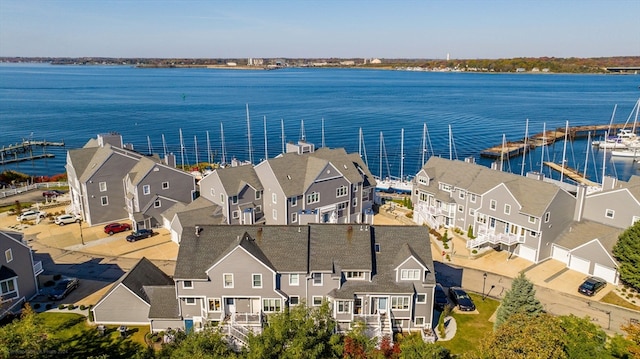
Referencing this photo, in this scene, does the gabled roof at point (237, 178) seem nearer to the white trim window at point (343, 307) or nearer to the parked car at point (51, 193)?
the white trim window at point (343, 307)

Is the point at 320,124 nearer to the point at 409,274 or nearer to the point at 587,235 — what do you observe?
the point at 587,235

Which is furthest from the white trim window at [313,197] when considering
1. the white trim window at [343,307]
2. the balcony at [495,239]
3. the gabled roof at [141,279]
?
the white trim window at [343,307]

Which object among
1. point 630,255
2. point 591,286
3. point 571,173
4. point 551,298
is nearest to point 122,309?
point 551,298

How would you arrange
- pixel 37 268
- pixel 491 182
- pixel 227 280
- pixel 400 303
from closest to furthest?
pixel 227 280, pixel 400 303, pixel 37 268, pixel 491 182

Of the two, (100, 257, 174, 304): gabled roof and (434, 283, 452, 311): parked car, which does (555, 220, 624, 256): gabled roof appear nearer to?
(434, 283, 452, 311): parked car

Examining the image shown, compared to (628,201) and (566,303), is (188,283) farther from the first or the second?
(628,201)

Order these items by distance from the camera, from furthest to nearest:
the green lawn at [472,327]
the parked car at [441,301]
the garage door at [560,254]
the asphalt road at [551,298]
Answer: the garage door at [560,254] < the parked car at [441,301] < the asphalt road at [551,298] < the green lawn at [472,327]

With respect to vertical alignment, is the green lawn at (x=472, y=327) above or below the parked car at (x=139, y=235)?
below
